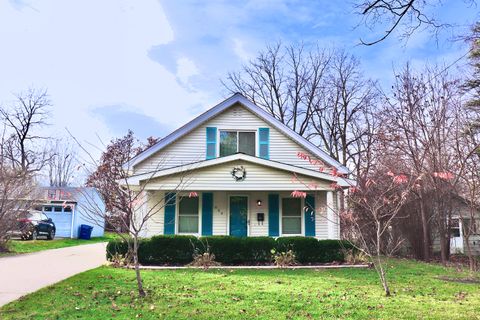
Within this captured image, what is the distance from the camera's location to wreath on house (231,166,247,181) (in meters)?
13.7

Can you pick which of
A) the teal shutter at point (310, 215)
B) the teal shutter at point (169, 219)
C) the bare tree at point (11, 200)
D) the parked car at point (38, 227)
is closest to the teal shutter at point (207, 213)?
the teal shutter at point (169, 219)

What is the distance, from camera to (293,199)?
15.3 meters

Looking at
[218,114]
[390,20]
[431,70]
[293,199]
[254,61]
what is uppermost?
[254,61]

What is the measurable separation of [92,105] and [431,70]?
17175 mm

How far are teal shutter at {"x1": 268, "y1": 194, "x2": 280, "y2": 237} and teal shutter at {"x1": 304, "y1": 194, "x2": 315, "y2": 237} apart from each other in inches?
43.8

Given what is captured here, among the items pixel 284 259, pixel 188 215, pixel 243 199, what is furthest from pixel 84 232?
pixel 284 259

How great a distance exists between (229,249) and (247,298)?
5326 mm

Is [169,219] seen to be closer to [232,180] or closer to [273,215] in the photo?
[232,180]

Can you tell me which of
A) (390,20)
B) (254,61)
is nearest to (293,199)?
(390,20)

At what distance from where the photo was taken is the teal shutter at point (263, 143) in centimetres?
1566

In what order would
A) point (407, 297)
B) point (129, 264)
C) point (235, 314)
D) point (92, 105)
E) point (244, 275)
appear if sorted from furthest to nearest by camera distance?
point (92, 105) < point (129, 264) < point (244, 275) < point (407, 297) < point (235, 314)

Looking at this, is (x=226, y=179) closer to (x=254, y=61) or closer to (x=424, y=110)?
(x=424, y=110)

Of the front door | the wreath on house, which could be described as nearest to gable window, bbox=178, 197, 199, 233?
the wreath on house

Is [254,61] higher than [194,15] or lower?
higher
